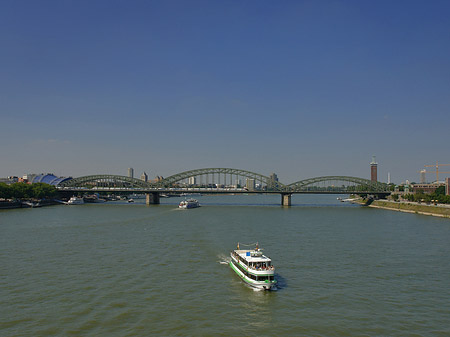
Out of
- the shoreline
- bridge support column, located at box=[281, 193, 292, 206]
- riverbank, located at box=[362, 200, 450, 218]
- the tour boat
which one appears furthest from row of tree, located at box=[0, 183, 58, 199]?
riverbank, located at box=[362, 200, 450, 218]

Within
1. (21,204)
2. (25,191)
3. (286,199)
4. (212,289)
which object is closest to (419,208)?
(286,199)

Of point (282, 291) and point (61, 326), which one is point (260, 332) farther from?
point (61, 326)

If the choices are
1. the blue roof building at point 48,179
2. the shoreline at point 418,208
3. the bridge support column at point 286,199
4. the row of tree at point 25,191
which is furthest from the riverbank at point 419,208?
the blue roof building at point 48,179

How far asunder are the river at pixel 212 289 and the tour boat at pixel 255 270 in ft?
1.87

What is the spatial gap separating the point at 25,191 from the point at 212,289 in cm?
8896

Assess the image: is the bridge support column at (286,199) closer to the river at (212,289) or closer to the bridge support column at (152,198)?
the bridge support column at (152,198)

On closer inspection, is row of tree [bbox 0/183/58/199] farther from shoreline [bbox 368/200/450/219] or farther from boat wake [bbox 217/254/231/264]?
shoreline [bbox 368/200/450/219]

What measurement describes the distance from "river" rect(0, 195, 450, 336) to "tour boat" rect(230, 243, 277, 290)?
57 centimetres

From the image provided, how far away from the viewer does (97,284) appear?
22266 mm

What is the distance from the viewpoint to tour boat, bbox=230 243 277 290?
21.7 m

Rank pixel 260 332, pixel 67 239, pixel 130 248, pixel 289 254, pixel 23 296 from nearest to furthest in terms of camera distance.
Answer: pixel 260 332 → pixel 23 296 → pixel 289 254 → pixel 130 248 → pixel 67 239

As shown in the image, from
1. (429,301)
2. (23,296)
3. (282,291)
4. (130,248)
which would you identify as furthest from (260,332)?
(130,248)

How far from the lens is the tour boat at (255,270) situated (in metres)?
21.7

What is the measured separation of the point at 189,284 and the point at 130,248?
13.0 meters
